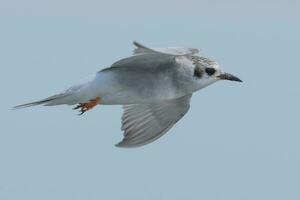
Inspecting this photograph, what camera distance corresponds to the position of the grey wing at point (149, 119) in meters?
19.4

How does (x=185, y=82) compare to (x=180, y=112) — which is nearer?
(x=185, y=82)

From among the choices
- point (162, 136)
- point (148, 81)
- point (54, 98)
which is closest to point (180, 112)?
point (162, 136)

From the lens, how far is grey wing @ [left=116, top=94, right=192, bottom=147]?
19359 mm

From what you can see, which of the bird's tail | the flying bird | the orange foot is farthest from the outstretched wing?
the bird's tail

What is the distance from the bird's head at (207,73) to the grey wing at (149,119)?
1.05 m

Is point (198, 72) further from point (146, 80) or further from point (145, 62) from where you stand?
point (145, 62)

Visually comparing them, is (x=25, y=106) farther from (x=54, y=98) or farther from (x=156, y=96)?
(x=156, y=96)

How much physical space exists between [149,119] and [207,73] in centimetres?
204

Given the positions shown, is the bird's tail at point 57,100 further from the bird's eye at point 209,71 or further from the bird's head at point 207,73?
the bird's eye at point 209,71

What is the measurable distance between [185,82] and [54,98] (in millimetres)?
2291

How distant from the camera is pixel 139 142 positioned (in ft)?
63.2

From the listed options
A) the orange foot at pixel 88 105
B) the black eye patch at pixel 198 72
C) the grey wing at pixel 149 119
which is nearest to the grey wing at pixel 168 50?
the black eye patch at pixel 198 72

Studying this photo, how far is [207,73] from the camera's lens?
18.1m

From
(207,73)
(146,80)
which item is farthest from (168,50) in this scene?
(207,73)
